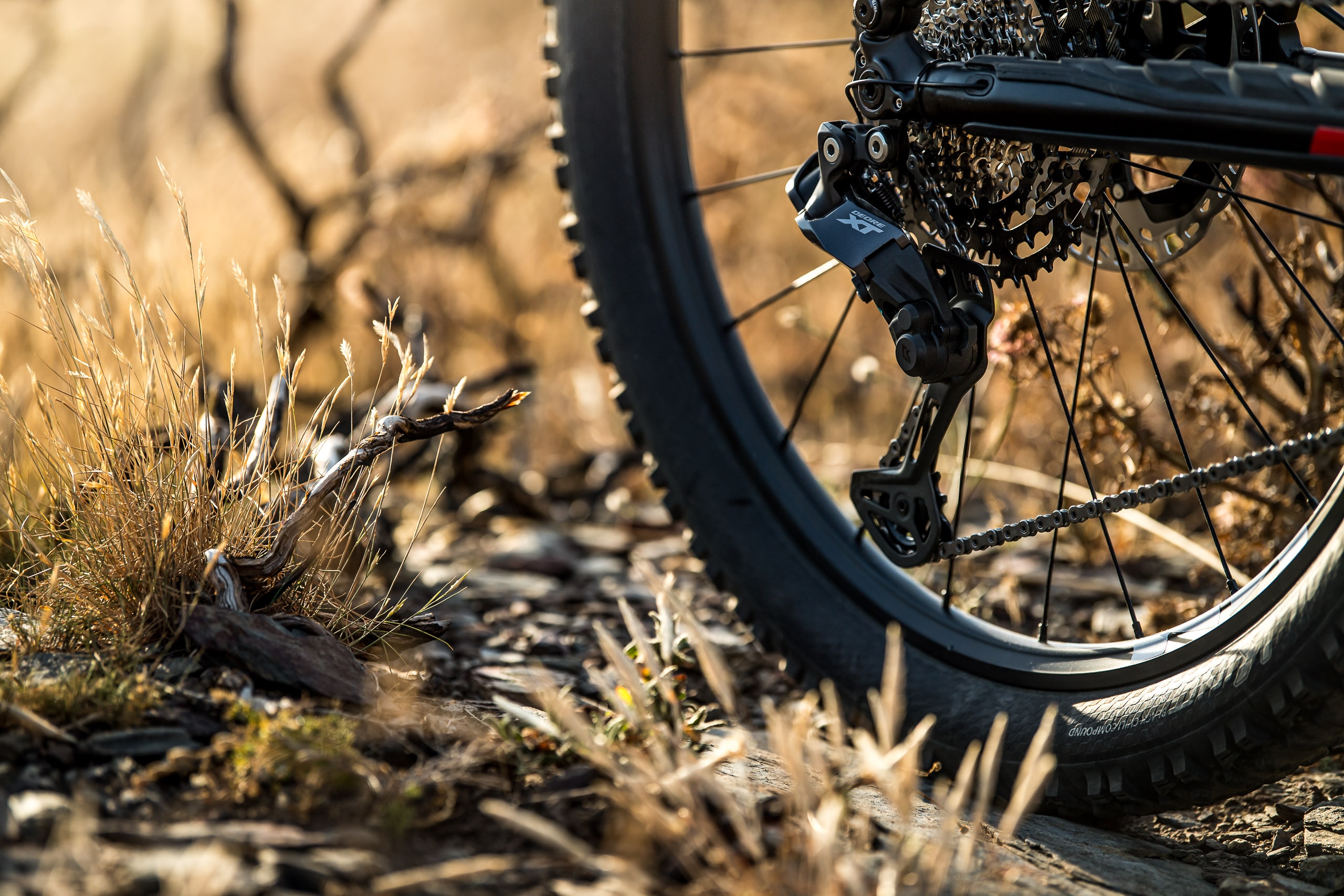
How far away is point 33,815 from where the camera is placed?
1.09 metres

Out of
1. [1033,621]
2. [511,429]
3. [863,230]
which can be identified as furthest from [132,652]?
[511,429]

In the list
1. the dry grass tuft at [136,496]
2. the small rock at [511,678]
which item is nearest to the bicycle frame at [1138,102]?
the dry grass tuft at [136,496]

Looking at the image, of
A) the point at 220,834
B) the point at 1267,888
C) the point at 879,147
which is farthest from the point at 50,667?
the point at 1267,888

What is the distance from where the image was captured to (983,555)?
114 inches

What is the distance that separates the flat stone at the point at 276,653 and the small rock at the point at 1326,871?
1.22m

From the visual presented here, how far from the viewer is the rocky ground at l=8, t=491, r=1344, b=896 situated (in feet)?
3.41

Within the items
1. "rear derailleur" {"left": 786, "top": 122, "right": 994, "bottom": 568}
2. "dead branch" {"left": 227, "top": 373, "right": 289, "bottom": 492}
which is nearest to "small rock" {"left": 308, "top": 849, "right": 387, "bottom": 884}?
"dead branch" {"left": 227, "top": 373, "right": 289, "bottom": 492}

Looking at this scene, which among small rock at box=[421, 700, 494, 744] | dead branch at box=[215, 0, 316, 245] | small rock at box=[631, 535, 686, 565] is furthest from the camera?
dead branch at box=[215, 0, 316, 245]

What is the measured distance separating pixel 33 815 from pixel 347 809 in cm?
29

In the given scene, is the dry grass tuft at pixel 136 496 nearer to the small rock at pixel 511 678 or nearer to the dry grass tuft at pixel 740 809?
the small rock at pixel 511 678

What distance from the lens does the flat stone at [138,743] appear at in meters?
1.24

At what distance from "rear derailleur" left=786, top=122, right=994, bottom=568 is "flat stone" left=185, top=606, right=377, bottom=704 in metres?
0.81

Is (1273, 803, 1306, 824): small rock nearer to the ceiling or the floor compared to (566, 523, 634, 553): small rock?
nearer to the floor

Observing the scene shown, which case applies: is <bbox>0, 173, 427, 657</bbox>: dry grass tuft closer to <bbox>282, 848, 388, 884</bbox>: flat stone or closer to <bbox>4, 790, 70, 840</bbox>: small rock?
<bbox>4, 790, 70, 840</bbox>: small rock
